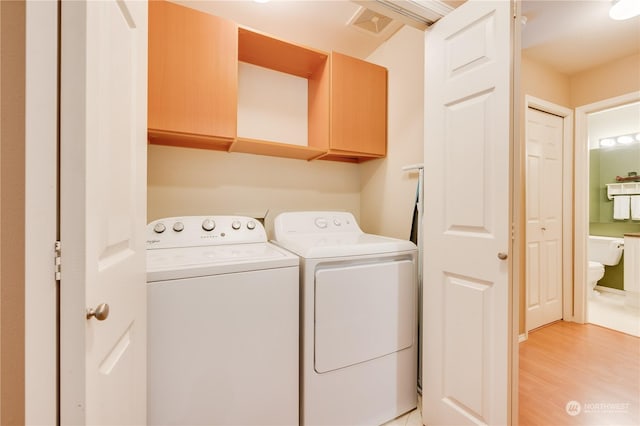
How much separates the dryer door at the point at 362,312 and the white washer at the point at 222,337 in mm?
143

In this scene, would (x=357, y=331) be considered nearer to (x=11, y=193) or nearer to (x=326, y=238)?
(x=326, y=238)

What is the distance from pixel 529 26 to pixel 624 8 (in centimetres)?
48

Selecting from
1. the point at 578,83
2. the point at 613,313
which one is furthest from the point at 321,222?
the point at 613,313

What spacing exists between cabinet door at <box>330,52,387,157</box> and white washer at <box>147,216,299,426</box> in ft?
3.68

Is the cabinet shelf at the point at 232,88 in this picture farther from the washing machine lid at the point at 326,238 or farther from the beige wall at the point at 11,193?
the beige wall at the point at 11,193

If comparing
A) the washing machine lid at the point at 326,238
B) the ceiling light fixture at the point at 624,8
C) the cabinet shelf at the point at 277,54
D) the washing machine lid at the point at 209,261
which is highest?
the ceiling light fixture at the point at 624,8

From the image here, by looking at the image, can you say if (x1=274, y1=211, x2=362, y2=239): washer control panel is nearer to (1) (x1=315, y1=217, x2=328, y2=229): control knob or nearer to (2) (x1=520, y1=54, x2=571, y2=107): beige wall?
(1) (x1=315, y1=217, x2=328, y2=229): control knob

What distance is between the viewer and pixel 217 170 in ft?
6.52

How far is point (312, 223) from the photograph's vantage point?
1.99 meters

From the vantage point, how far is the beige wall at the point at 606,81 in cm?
238

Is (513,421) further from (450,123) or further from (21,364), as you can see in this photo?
(21,364)

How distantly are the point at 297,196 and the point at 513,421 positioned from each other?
1.81 m

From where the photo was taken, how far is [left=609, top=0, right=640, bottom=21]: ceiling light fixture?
5.16ft

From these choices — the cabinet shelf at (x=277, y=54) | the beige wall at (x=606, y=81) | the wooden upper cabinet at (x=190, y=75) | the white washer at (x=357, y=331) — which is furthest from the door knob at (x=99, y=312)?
the beige wall at (x=606, y=81)
